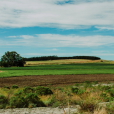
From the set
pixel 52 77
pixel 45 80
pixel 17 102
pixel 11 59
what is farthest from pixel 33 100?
pixel 11 59

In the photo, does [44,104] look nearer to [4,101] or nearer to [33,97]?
[33,97]

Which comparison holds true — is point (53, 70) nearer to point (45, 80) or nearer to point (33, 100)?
point (45, 80)

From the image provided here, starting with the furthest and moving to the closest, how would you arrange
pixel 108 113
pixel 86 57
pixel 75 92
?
pixel 86 57 → pixel 75 92 → pixel 108 113

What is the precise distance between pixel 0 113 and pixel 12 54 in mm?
120505

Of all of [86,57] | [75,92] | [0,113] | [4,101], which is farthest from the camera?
[86,57]

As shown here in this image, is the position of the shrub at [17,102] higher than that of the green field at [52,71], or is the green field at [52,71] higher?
the shrub at [17,102]

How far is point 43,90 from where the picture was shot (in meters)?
16.7

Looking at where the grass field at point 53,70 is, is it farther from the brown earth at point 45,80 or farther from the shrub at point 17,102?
the shrub at point 17,102

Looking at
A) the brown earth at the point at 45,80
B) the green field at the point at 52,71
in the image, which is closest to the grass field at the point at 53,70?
the green field at the point at 52,71

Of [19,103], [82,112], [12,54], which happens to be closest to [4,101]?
[19,103]

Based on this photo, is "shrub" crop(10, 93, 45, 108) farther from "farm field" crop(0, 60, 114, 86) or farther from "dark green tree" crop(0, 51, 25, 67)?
"dark green tree" crop(0, 51, 25, 67)

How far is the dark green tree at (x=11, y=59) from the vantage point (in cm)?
12436

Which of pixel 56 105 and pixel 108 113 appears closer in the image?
pixel 108 113

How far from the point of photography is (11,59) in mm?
126875
